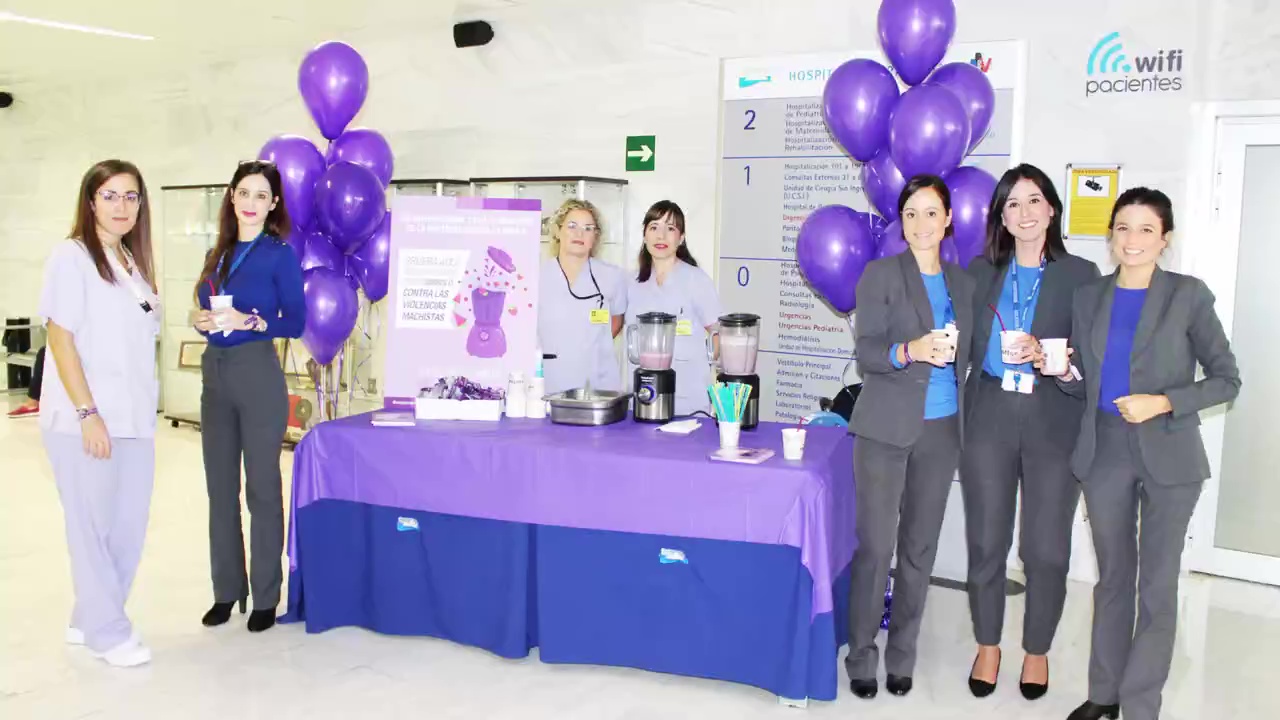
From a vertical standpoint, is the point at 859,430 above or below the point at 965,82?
below

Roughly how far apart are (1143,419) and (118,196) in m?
3.23

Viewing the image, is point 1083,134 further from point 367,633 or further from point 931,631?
point 367,633

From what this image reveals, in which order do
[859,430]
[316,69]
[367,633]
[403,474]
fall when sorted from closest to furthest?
[859,430]
[403,474]
[367,633]
[316,69]

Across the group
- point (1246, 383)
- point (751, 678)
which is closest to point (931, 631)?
point (751, 678)

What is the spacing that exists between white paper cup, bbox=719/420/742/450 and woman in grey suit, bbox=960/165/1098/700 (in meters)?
0.72

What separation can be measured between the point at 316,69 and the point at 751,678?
10.9ft

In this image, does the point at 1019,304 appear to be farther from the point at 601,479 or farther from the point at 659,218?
the point at 659,218

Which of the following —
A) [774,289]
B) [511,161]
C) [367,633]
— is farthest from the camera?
[511,161]

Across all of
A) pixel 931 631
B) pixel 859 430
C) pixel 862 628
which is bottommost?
pixel 931 631

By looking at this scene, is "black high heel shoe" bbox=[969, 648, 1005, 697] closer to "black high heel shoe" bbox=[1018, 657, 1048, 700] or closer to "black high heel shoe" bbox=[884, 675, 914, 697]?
"black high heel shoe" bbox=[1018, 657, 1048, 700]

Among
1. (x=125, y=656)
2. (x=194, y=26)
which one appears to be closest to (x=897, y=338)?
(x=125, y=656)

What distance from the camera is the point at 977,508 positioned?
3.36 m

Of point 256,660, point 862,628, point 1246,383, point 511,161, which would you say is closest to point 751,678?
point 862,628

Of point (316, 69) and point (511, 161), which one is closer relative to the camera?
point (316, 69)
